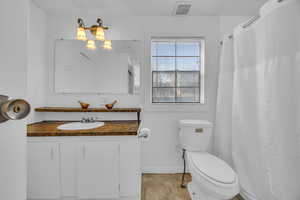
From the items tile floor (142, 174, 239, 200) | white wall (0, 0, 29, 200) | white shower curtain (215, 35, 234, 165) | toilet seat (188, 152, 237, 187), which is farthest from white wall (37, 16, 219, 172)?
white wall (0, 0, 29, 200)

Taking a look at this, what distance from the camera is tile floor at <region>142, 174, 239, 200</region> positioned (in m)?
1.84

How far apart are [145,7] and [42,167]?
85.5 inches

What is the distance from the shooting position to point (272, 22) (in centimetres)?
120

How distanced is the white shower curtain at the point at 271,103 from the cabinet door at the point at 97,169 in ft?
4.23

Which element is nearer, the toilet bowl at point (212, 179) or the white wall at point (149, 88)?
the toilet bowl at point (212, 179)

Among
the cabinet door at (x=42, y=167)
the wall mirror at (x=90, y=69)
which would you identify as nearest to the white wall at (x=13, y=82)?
the cabinet door at (x=42, y=167)

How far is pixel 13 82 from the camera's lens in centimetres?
44

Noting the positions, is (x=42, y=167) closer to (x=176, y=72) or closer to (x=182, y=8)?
(x=176, y=72)

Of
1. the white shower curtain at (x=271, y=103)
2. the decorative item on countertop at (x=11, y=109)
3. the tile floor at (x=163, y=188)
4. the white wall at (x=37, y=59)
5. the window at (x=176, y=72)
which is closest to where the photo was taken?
the decorative item on countertop at (x=11, y=109)

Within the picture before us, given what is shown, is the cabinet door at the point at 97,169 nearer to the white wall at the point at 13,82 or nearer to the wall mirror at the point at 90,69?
the wall mirror at the point at 90,69

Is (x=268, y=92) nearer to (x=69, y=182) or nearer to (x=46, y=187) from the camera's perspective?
(x=69, y=182)

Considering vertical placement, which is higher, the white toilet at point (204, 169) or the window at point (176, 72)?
the window at point (176, 72)

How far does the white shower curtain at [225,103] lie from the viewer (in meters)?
1.89

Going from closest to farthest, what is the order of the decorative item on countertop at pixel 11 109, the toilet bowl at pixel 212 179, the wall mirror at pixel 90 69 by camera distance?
1. the decorative item on countertop at pixel 11 109
2. the toilet bowl at pixel 212 179
3. the wall mirror at pixel 90 69
